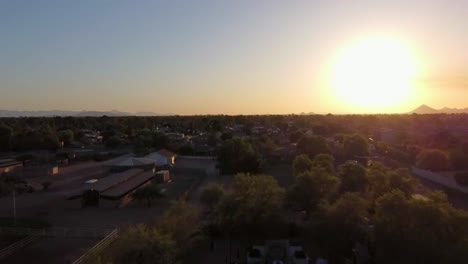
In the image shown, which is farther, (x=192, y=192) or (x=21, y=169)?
(x=21, y=169)

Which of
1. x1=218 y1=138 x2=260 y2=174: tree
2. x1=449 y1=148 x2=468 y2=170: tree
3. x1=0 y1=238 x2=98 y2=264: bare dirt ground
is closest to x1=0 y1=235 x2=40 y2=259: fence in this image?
x1=0 y1=238 x2=98 y2=264: bare dirt ground

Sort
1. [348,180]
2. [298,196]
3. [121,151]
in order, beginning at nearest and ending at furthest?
[298,196] < [348,180] < [121,151]

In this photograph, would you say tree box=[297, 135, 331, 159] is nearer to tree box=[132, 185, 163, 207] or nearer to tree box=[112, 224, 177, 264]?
tree box=[132, 185, 163, 207]

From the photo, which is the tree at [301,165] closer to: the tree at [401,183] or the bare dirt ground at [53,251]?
the tree at [401,183]

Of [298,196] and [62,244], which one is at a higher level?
[298,196]

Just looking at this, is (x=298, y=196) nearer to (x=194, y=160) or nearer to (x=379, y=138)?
(x=194, y=160)

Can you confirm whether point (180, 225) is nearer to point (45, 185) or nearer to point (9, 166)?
point (45, 185)

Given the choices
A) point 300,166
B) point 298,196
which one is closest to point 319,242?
point 298,196
